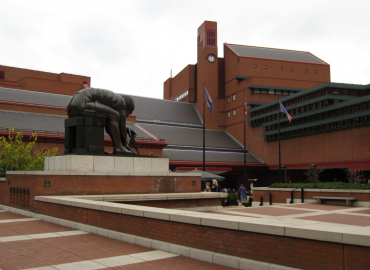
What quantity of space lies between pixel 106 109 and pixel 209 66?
49.9 meters

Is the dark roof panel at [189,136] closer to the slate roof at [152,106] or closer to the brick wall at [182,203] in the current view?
the slate roof at [152,106]

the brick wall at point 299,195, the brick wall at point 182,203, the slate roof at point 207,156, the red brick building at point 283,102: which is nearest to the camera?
the brick wall at point 182,203

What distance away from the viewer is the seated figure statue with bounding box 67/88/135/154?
17.7 m

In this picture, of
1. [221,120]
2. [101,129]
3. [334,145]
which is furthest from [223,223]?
[221,120]

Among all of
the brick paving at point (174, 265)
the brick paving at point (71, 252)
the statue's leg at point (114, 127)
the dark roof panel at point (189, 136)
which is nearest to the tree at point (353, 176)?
the dark roof panel at point (189, 136)

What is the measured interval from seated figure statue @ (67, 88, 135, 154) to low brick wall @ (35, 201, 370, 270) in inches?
306

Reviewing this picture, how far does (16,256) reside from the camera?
26.9 feet

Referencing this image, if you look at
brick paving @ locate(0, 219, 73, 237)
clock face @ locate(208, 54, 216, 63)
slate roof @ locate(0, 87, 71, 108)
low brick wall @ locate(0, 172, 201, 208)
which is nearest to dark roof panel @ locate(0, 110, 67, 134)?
slate roof @ locate(0, 87, 71, 108)

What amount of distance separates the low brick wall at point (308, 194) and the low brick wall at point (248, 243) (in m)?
16.8

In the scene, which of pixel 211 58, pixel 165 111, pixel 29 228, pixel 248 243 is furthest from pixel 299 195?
pixel 211 58

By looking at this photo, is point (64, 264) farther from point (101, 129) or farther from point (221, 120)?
point (221, 120)

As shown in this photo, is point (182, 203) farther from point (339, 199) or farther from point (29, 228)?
point (339, 199)

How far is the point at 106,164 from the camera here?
57.2ft

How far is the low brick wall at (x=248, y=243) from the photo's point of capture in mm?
5809
